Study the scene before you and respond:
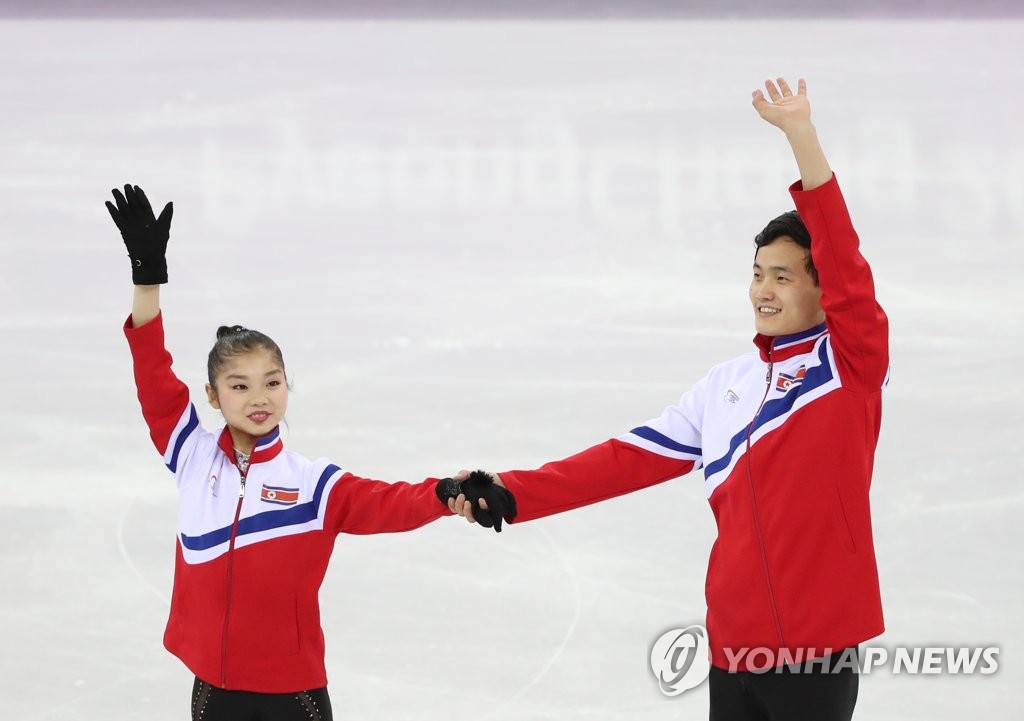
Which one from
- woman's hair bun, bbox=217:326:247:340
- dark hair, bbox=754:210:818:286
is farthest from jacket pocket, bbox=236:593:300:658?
dark hair, bbox=754:210:818:286

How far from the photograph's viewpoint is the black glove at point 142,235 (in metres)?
2.94

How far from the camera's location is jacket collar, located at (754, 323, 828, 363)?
2723 millimetres

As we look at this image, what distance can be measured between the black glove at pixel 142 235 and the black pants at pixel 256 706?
0.81 meters

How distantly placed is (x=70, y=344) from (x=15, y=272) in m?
1.16

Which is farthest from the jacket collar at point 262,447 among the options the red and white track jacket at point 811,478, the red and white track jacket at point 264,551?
the red and white track jacket at point 811,478

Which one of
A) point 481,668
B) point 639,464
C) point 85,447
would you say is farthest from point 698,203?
point 639,464

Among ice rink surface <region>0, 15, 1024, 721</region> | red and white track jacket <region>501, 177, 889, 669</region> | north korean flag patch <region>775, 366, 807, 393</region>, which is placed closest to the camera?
red and white track jacket <region>501, 177, 889, 669</region>

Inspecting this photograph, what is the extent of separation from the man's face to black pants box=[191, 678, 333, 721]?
1.13m

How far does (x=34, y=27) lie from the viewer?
1431cm

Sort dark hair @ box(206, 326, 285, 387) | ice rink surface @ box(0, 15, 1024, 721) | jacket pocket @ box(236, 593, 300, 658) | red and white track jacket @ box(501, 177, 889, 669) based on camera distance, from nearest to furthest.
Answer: red and white track jacket @ box(501, 177, 889, 669) → jacket pocket @ box(236, 593, 300, 658) → dark hair @ box(206, 326, 285, 387) → ice rink surface @ box(0, 15, 1024, 721)

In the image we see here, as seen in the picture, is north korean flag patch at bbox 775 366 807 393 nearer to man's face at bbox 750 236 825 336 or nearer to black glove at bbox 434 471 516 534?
man's face at bbox 750 236 825 336

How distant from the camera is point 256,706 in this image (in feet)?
9.23

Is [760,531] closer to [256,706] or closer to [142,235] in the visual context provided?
[256,706]

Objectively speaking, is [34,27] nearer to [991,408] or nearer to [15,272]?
[15,272]
